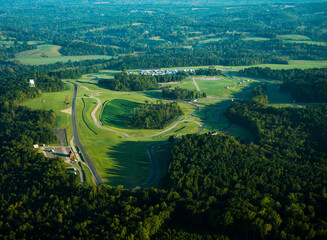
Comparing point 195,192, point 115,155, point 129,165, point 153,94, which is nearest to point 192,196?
point 195,192

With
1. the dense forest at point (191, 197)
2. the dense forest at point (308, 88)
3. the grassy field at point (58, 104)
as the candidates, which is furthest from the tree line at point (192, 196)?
the dense forest at point (308, 88)

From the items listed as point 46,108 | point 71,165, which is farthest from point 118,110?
point 71,165

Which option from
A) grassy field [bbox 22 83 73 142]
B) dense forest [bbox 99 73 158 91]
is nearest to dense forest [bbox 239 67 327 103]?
dense forest [bbox 99 73 158 91]

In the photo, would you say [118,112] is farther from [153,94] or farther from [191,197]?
[191,197]

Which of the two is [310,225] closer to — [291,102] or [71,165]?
[71,165]

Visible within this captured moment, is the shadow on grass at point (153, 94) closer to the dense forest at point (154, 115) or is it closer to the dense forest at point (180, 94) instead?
the dense forest at point (180, 94)
